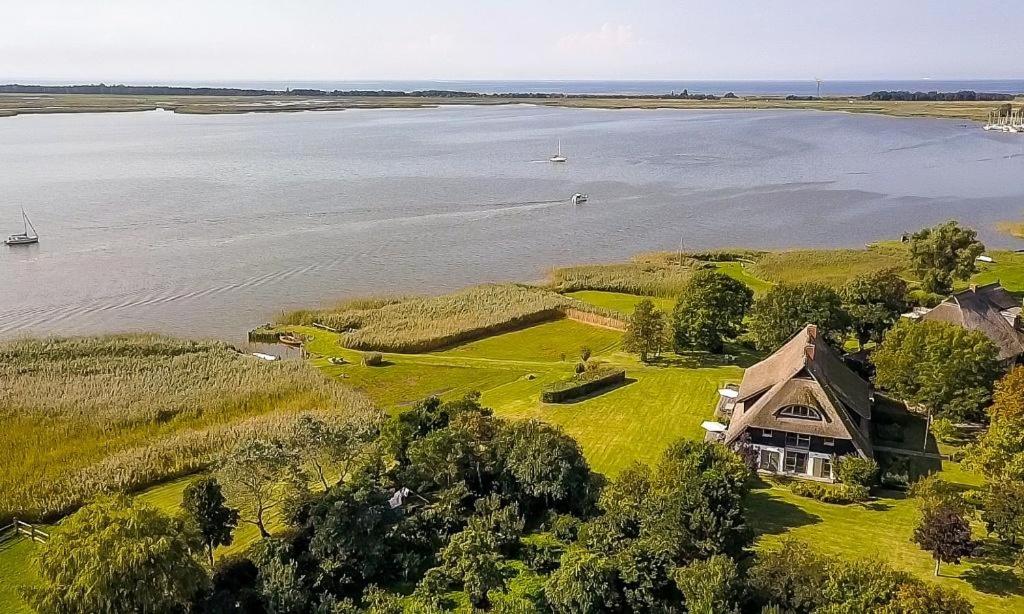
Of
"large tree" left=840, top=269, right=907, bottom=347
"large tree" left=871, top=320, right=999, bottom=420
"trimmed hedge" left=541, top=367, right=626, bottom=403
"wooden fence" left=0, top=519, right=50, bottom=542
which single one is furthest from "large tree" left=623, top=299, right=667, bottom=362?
"wooden fence" left=0, top=519, right=50, bottom=542

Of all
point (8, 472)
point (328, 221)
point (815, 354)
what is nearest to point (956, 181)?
point (328, 221)

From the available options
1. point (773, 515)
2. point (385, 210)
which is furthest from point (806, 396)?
point (385, 210)

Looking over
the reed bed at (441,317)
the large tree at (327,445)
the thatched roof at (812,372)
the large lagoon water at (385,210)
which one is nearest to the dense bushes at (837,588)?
the thatched roof at (812,372)

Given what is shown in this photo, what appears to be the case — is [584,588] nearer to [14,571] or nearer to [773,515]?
[773,515]

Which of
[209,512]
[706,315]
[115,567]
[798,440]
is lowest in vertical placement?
[798,440]

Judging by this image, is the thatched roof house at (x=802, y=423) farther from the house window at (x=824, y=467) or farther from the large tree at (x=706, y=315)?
the large tree at (x=706, y=315)

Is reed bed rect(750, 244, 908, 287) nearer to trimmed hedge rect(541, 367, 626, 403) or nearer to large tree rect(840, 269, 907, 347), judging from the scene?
large tree rect(840, 269, 907, 347)
